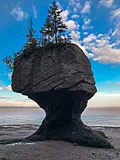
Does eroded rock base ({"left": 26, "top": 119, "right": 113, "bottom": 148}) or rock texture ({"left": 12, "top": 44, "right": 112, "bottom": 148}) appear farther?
eroded rock base ({"left": 26, "top": 119, "right": 113, "bottom": 148})

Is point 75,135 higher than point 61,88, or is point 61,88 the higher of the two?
point 61,88

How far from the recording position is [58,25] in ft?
91.0

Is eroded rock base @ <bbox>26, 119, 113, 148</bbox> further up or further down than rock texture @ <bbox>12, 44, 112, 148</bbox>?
further down

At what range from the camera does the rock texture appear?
23750 millimetres

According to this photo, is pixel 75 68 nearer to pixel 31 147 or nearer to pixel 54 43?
pixel 54 43

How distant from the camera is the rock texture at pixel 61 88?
935 inches

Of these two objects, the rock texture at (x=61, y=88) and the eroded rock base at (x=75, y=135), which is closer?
the rock texture at (x=61, y=88)

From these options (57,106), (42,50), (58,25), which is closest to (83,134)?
(57,106)

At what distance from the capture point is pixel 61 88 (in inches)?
915

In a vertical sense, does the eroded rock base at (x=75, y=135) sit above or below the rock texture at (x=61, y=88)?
below

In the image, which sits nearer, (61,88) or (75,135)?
(61,88)

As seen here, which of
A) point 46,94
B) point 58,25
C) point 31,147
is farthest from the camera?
point 58,25

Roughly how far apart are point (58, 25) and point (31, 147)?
14.2 metres

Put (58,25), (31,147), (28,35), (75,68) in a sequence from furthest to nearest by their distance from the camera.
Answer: (28,35) < (58,25) < (75,68) < (31,147)
